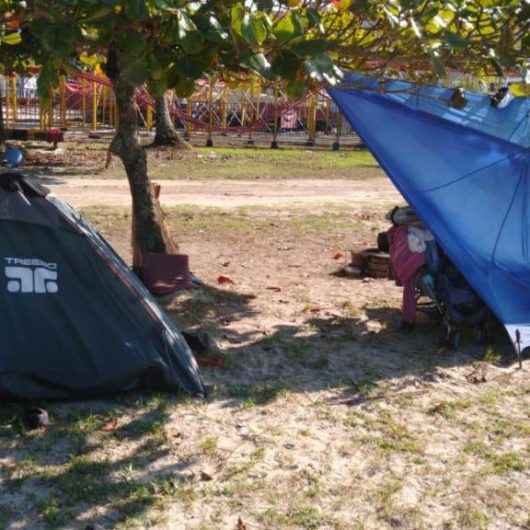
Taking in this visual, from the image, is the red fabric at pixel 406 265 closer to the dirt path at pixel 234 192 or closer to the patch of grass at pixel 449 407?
the patch of grass at pixel 449 407

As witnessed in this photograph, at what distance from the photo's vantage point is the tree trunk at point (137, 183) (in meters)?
7.80

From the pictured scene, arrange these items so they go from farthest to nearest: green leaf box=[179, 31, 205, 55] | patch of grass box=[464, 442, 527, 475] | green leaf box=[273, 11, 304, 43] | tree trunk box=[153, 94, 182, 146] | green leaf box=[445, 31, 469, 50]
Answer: tree trunk box=[153, 94, 182, 146]
patch of grass box=[464, 442, 527, 475]
green leaf box=[445, 31, 469, 50]
green leaf box=[273, 11, 304, 43]
green leaf box=[179, 31, 205, 55]

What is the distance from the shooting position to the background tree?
4.10 m

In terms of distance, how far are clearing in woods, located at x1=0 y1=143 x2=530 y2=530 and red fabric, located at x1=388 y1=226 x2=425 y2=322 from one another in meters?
0.21

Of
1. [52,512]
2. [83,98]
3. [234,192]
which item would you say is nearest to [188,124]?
[83,98]

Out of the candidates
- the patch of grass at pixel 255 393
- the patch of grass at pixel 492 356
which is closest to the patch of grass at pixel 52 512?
the patch of grass at pixel 255 393

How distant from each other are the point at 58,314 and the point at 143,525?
1.56 metres

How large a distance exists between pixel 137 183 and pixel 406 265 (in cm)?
244

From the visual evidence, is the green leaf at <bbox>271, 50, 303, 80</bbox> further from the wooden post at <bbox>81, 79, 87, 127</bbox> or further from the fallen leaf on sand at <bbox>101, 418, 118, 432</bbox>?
the wooden post at <bbox>81, 79, 87, 127</bbox>

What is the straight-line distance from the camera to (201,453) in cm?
482

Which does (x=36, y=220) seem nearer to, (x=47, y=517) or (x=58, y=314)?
(x=58, y=314)

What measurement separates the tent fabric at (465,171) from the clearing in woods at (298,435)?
0.56 metres

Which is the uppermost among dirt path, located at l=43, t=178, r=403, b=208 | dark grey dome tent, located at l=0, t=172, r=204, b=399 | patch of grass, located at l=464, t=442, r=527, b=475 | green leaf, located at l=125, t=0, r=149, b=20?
green leaf, located at l=125, t=0, r=149, b=20

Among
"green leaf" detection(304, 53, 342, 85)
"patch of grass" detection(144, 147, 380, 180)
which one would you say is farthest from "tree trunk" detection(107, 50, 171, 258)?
"patch of grass" detection(144, 147, 380, 180)
